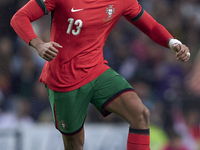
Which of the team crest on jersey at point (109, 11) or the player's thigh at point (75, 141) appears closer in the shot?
the team crest on jersey at point (109, 11)

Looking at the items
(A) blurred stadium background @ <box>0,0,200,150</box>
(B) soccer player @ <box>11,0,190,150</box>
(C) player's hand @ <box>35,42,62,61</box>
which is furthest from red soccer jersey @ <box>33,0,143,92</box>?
(A) blurred stadium background @ <box>0,0,200,150</box>

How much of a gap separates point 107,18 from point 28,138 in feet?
7.80

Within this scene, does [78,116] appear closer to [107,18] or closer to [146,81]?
[107,18]

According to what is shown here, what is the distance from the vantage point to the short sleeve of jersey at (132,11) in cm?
300

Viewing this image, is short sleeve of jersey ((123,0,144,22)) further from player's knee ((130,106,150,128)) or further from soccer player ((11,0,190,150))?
player's knee ((130,106,150,128))

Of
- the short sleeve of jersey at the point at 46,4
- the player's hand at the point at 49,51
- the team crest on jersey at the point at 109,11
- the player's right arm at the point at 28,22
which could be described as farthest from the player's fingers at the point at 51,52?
the team crest on jersey at the point at 109,11

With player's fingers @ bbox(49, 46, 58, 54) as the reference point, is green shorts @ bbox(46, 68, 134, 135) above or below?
below

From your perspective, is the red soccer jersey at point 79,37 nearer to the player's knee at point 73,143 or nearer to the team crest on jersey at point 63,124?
the team crest on jersey at point 63,124

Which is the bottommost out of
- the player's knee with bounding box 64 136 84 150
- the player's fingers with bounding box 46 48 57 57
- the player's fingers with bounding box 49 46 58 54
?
the player's knee with bounding box 64 136 84 150

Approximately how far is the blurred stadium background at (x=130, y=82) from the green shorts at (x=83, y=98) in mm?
1791

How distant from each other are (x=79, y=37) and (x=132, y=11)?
0.52 m

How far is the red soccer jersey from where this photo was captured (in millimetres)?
2797

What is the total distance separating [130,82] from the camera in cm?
513

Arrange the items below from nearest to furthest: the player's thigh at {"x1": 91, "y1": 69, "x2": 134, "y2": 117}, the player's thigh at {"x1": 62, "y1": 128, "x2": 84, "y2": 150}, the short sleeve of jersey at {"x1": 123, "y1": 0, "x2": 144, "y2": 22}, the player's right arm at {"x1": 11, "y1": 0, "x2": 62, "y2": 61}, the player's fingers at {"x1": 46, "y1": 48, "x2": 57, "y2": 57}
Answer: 1. the player's fingers at {"x1": 46, "y1": 48, "x2": 57, "y2": 57}
2. the player's right arm at {"x1": 11, "y1": 0, "x2": 62, "y2": 61}
3. the player's thigh at {"x1": 91, "y1": 69, "x2": 134, "y2": 117}
4. the short sleeve of jersey at {"x1": 123, "y1": 0, "x2": 144, "y2": 22}
5. the player's thigh at {"x1": 62, "y1": 128, "x2": 84, "y2": 150}
